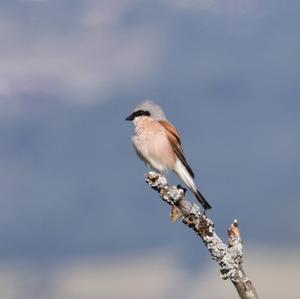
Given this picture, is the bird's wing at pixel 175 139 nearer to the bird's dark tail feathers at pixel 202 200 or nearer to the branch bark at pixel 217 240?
the bird's dark tail feathers at pixel 202 200

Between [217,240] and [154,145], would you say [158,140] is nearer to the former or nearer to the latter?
[154,145]

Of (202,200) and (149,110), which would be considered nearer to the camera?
(202,200)

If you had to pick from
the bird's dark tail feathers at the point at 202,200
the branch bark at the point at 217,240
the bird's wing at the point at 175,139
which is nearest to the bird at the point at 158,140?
the bird's wing at the point at 175,139

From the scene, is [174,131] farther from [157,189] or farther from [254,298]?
[254,298]

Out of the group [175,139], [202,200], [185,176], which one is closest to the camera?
[202,200]

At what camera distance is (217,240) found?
7.00 meters

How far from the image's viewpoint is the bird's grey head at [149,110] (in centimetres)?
1288

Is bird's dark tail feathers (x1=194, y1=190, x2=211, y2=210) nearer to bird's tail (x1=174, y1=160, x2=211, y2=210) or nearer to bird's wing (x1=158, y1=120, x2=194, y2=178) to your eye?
bird's tail (x1=174, y1=160, x2=211, y2=210)

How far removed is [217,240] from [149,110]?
20.2 feet

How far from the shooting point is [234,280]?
21.0 feet

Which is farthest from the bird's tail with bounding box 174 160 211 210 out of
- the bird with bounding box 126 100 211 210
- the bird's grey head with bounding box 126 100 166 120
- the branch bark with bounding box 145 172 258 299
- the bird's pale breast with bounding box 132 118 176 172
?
the branch bark with bounding box 145 172 258 299

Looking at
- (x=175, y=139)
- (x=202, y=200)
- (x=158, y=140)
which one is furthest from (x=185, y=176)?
(x=202, y=200)

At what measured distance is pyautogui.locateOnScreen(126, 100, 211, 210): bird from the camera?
12922 mm

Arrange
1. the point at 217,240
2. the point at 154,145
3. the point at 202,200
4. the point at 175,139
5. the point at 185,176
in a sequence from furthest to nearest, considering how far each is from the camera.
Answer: the point at 154,145
the point at 175,139
the point at 185,176
the point at 202,200
the point at 217,240
